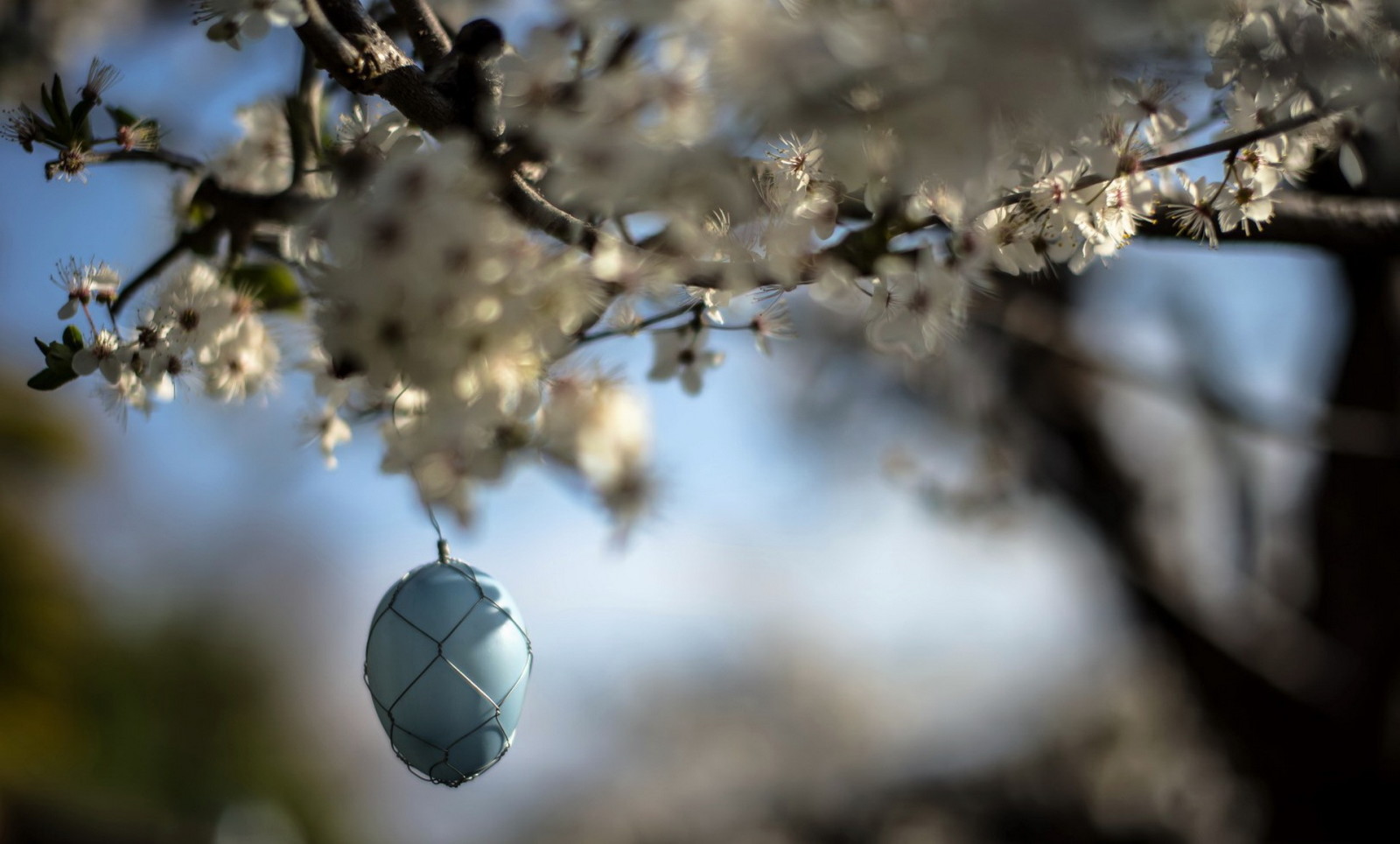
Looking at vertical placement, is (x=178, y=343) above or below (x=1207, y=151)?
below

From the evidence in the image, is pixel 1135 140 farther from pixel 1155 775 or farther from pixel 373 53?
pixel 1155 775

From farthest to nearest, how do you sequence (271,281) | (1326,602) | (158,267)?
(1326,602)
(271,281)
(158,267)

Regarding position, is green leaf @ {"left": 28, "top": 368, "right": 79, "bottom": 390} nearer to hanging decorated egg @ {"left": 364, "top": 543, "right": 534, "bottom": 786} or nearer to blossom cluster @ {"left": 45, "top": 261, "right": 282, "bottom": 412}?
blossom cluster @ {"left": 45, "top": 261, "right": 282, "bottom": 412}

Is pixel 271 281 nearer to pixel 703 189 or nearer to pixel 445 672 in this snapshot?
pixel 445 672

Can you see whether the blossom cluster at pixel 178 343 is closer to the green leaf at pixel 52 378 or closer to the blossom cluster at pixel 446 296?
the green leaf at pixel 52 378

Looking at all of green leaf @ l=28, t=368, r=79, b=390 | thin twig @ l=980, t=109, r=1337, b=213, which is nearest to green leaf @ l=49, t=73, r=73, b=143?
green leaf @ l=28, t=368, r=79, b=390

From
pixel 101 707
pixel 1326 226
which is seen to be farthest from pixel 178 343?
pixel 101 707

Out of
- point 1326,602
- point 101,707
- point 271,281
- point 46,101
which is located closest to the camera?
A: point 46,101
